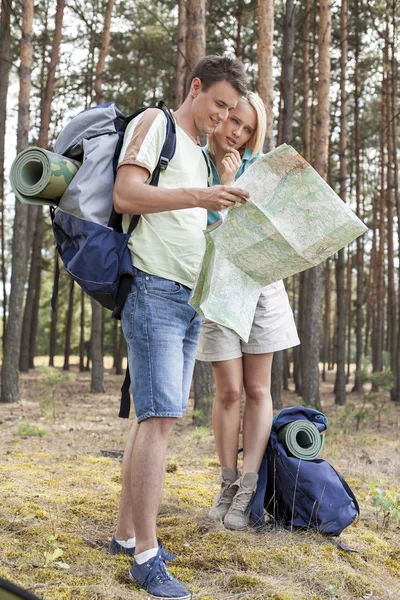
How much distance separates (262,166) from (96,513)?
219 cm

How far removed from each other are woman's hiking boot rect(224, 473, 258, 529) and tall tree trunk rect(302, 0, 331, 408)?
7.33m

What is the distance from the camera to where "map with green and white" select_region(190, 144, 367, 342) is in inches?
112

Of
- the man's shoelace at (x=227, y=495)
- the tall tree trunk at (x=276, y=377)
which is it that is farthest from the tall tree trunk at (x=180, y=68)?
the man's shoelace at (x=227, y=495)

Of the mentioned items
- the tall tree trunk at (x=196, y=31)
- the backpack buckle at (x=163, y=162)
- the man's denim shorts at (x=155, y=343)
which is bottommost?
the man's denim shorts at (x=155, y=343)

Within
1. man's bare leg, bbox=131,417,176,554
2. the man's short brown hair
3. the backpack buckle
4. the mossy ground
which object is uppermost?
the man's short brown hair

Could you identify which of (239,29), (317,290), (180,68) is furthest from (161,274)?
(239,29)

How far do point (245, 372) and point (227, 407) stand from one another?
23 cm

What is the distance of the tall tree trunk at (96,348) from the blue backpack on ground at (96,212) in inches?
406

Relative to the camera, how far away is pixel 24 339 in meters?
17.2

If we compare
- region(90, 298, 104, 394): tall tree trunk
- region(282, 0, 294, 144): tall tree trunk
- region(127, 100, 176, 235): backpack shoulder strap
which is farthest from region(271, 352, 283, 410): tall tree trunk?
region(127, 100, 176, 235): backpack shoulder strap

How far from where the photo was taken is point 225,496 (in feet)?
12.5

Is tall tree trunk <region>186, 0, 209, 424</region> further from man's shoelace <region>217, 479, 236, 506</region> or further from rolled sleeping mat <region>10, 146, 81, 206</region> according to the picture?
rolled sleeping mat <region>10, 146, 81, 206</region>

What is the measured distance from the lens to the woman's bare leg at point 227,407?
3.70m

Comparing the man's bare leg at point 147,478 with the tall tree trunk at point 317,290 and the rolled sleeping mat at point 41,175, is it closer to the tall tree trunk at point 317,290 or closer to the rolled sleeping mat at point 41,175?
the rolled sleeping mat at point 41,175
